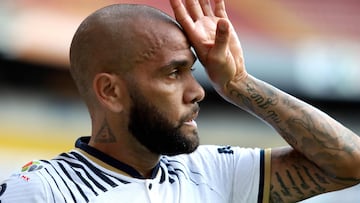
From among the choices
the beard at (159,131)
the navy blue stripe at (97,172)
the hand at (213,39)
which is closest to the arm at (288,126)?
the hand at (213,39)

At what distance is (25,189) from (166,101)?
1.45 feet

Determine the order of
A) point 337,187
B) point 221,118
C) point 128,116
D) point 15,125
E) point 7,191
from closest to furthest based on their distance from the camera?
point 7,191
point 128,116
point 337,187
point 15,125
point 221,118

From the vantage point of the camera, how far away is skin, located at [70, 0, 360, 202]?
2.21m

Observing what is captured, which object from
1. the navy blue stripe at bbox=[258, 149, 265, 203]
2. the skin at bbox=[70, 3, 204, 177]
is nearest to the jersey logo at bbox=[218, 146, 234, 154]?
the navy blue stripe at bbox=[258, 149, 265, 203]

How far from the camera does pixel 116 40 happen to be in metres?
2.23

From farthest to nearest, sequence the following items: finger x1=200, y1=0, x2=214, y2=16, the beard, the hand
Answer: finger x1=200, y1=0, x2=214, y2=16, the hand, the beard

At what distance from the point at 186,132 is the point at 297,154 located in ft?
1.37

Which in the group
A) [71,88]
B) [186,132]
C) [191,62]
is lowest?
[71,88]

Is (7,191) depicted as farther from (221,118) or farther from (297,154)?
(221,118)

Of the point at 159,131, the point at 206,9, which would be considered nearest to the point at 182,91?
the point at 159,131

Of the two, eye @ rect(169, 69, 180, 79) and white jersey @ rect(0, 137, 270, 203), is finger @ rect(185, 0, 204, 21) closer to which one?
eye @ rect(169, 69, 180, 79)

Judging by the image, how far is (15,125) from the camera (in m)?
4.34

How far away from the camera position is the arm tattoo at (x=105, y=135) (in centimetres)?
226

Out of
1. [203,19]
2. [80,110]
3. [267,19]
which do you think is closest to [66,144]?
[80,110]
